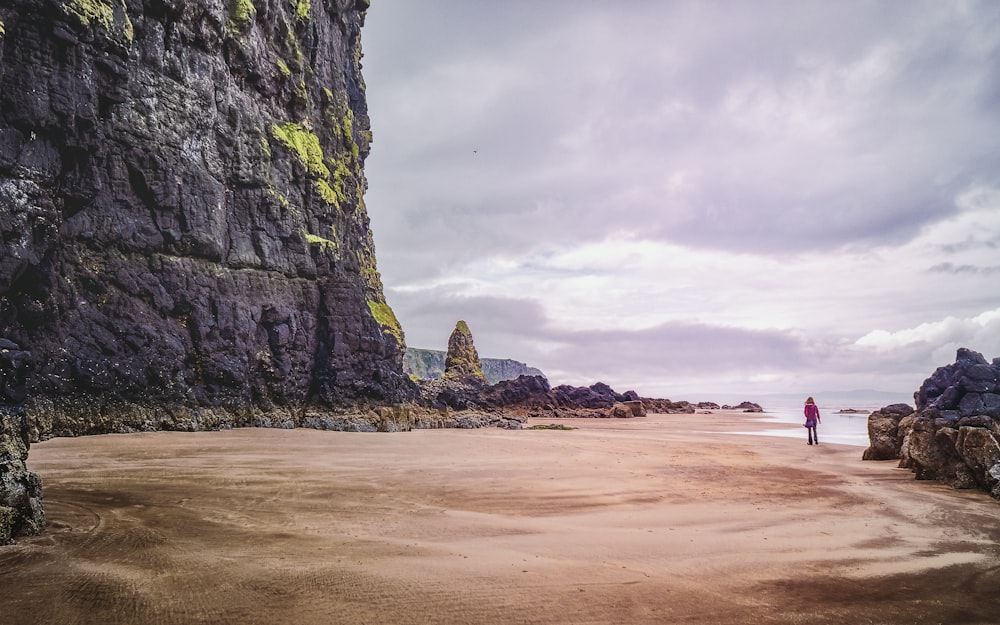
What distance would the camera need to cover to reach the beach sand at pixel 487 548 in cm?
315

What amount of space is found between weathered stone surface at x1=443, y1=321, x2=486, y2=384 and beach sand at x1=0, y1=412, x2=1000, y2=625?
179ft

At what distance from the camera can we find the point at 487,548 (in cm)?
445

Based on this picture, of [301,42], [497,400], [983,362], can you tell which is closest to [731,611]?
[983,362]

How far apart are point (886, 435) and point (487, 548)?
512 inches

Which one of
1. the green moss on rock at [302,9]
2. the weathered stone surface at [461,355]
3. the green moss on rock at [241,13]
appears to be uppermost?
the green moss on rock at [302,9]

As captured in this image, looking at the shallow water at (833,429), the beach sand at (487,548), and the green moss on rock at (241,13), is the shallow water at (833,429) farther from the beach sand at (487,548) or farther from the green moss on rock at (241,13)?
the green moss on rock at (241,13)

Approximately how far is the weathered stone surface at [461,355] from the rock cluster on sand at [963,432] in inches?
2121

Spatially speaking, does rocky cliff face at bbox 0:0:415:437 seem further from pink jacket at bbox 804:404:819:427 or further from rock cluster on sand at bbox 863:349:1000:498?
pink jacket at bbox 804:404:819:427

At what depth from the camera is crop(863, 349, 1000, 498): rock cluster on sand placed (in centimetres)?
866

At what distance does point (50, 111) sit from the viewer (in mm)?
18781

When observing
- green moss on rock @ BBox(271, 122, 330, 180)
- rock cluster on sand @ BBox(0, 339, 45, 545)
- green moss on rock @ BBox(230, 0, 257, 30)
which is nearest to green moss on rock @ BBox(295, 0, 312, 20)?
green moss on rock @ BBox(230, 0, 257, 30)

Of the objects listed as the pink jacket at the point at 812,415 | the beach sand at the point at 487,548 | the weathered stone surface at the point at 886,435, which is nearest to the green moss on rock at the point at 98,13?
the beach sand at the point at 487,548

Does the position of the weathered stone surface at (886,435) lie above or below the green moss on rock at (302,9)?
below

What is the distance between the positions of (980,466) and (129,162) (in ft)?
88.7
